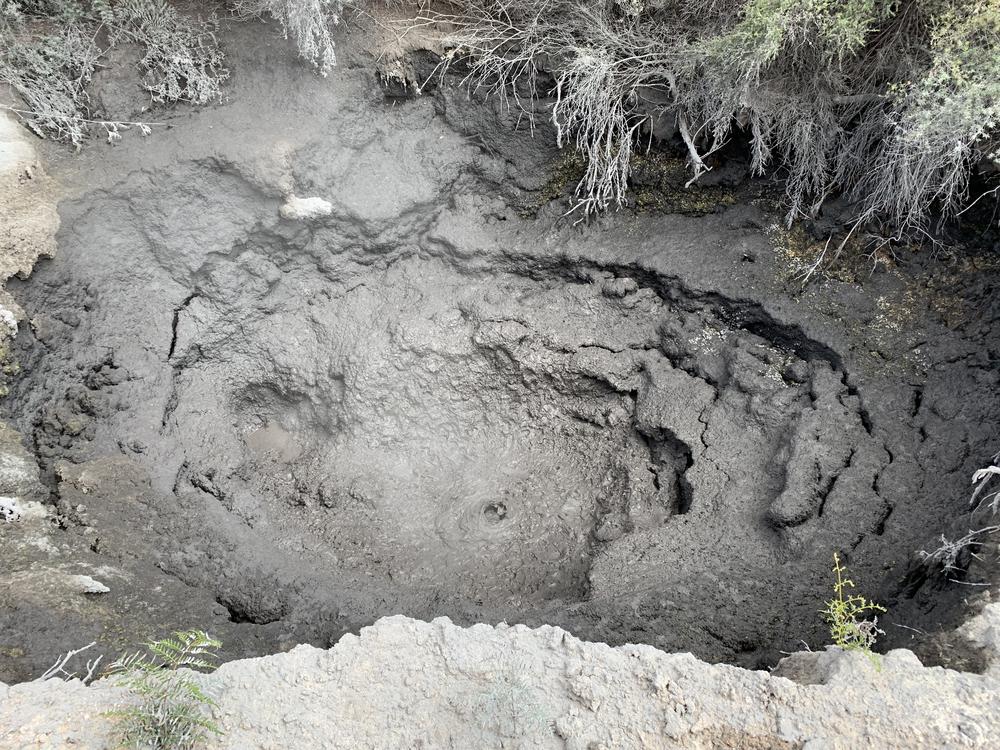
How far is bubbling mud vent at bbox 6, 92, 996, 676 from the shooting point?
11.8 ft

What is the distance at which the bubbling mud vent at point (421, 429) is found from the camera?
141 inches

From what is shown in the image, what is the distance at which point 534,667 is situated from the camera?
2453mm

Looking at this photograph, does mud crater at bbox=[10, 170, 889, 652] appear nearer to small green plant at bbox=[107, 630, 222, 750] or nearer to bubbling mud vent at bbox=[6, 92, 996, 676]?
bubbling mud vent at bbox=[6, 92, 996, 676]

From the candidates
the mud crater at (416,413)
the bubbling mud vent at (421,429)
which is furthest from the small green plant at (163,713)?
the mud crater at (416,413)

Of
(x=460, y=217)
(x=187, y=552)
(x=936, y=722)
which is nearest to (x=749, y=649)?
(x=936, y=722)

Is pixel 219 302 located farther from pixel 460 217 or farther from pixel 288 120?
pixel 460 217

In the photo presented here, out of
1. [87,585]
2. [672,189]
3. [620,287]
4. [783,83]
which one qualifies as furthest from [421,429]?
[783,83]

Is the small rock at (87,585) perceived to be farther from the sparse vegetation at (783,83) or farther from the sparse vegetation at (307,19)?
the sparse vegetation at (783,83)

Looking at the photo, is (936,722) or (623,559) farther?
(623,559)

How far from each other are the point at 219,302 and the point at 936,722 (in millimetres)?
4397

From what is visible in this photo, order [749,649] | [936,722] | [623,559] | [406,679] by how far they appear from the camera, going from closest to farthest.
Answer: [936,722], [406,679], [749,649], [623,559]

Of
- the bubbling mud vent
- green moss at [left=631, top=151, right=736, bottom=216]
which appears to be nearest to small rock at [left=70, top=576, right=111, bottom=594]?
the bubbling mud vent

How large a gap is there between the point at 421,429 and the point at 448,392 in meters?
0.31

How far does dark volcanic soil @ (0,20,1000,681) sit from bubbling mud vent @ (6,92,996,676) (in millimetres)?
17
